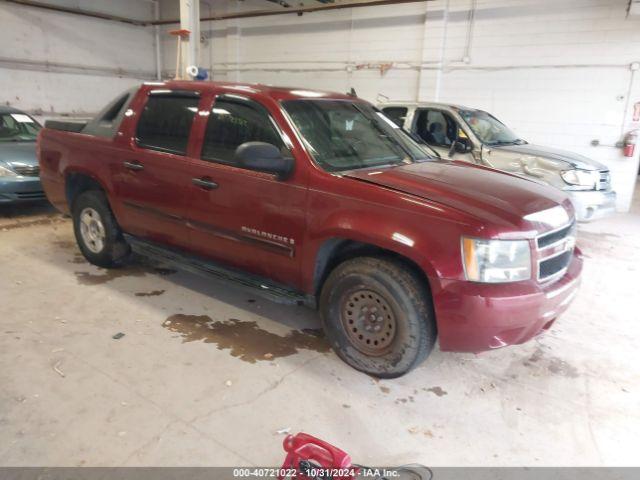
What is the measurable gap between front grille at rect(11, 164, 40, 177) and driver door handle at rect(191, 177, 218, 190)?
3.89 m

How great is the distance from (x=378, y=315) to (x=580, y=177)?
4372mm

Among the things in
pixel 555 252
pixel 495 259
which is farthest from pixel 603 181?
pixel 495 259

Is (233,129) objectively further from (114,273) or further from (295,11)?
(295,11)

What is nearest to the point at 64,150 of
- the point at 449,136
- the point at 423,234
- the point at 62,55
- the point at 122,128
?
the point at 122,128

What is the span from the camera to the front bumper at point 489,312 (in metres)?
2.41

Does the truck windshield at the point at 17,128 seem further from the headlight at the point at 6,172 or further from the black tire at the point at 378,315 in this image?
the black tire at the point at 378,315

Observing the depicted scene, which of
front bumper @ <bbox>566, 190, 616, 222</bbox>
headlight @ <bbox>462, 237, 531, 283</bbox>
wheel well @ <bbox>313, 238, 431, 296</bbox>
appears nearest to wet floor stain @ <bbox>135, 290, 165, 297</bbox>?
wheel well @ <bbox>313, 238, 431, 296</bbox>

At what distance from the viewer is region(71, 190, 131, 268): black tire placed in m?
4.25

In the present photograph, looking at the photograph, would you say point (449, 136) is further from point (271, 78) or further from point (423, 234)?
point (271, 78)

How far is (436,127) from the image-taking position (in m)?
6.56

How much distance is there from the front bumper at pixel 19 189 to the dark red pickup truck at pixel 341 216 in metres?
2.45

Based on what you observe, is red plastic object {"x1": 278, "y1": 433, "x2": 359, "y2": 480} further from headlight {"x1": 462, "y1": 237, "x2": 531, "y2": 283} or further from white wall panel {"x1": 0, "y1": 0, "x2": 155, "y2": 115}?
white wall panel {"x1": 0, "y1": 0, "x2": 155, "y2": 115}

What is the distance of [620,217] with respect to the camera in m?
8.27

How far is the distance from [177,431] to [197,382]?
44 centimetres
